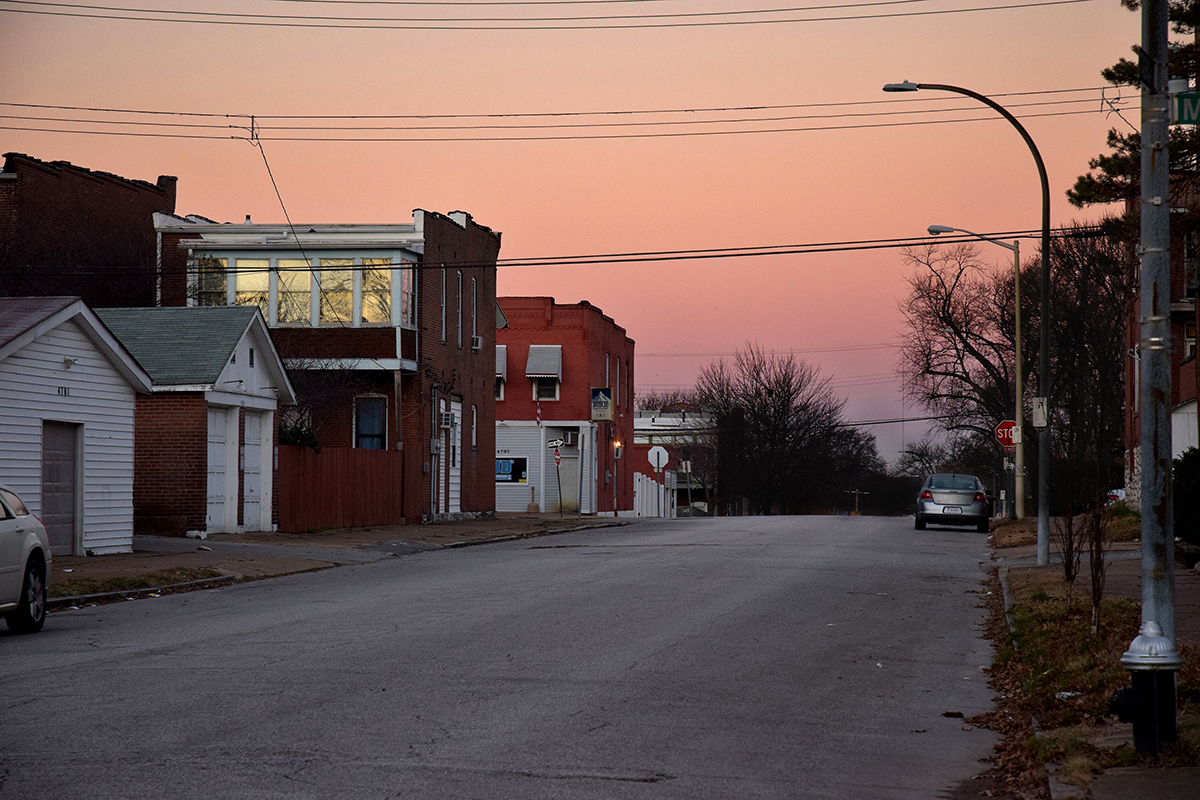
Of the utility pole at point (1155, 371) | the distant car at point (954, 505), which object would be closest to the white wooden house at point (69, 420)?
the utility pole at point (1155, 371)

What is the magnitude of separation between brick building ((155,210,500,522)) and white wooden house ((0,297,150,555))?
474 inches

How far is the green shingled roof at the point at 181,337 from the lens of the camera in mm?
27625

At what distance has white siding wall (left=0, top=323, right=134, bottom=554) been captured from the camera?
71.3 ft

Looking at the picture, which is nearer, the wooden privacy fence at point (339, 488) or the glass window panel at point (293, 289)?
the wooden privacy fence at point (339, 488)

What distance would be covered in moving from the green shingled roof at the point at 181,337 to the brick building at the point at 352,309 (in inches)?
291

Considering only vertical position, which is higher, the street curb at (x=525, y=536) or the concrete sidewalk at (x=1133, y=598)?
the concrete sidewalk at (x=1133, y=598)

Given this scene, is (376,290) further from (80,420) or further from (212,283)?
(80,420)

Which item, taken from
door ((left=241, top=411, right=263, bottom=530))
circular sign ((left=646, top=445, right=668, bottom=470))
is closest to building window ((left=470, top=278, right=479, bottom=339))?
circular sign ((left=646, top=445, right=668, bottom=470))

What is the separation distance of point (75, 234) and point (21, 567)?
27.7 metres

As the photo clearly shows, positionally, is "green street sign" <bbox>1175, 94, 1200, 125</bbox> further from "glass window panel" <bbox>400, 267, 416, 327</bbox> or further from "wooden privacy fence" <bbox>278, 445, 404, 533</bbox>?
"glass window panel" <bbox>400, 267, 416, 327</bbox>

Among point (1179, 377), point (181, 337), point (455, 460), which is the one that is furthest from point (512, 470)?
point (1179, 377)

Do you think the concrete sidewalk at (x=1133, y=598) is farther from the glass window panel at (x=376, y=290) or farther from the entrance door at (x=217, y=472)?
the glass window panel at (x=376, y=290)

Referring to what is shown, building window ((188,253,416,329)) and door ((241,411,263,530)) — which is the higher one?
building window ((188,253,416,329))

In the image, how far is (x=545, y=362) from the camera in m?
57.5
